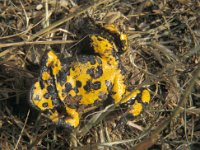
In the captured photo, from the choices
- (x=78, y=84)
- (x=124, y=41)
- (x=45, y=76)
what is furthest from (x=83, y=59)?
(x=124, y=41)

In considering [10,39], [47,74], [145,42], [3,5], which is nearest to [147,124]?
[145,42]

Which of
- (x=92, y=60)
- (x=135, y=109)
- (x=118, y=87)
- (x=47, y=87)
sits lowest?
(x=135, y=109)

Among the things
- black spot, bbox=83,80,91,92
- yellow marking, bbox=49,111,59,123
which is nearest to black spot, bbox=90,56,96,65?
black spot, bbox=83,80,91,92

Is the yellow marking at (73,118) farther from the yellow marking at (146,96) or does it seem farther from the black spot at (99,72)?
the yellow marking at (146,96)

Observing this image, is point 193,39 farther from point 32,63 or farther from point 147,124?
point 32,63

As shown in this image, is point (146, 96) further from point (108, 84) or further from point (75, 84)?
point (75, 84)

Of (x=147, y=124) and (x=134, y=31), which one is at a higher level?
(x=134, y=31)

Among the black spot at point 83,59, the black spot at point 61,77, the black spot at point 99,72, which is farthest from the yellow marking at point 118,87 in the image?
the black spot at point 61,77
